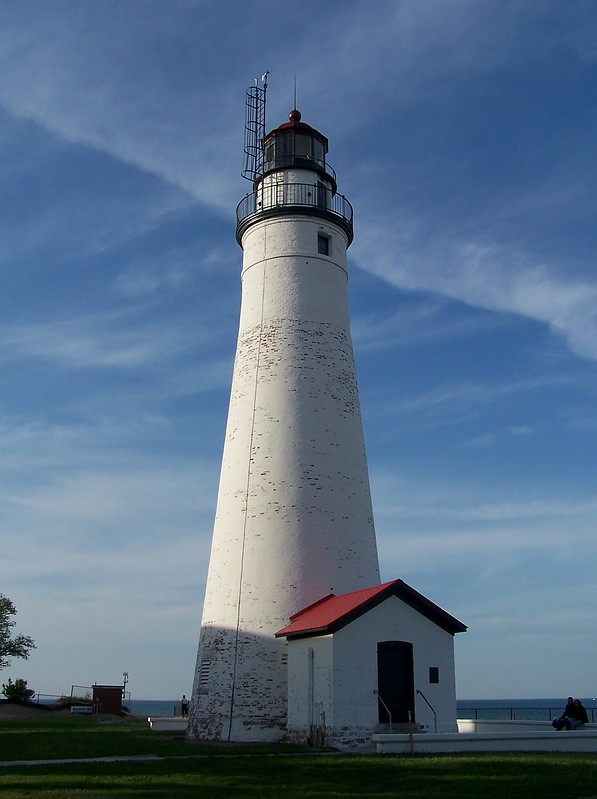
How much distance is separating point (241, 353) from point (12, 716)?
20514mm

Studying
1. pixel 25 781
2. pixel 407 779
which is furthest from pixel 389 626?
pixel 25 781

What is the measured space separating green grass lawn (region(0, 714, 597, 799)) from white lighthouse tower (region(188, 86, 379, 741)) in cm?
305

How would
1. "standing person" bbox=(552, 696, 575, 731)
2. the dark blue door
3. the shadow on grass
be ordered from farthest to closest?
"standing person" bbox=(552, 696, 575, 731) → the dark blue door → the shadow on grass

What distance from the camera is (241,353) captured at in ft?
78.0

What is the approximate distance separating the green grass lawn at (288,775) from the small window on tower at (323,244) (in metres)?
13.5

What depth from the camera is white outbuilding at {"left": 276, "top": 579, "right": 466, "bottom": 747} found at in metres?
17.9

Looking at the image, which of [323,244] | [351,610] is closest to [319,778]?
[351,610]

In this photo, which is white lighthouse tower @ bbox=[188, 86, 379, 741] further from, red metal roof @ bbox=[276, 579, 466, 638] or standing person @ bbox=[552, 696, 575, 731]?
standing person @ bbox=[552, 696, 575, 731]

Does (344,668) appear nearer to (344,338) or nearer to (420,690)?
(420,690)

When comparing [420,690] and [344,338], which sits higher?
[344,338]

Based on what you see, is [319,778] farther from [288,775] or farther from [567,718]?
[567,718]

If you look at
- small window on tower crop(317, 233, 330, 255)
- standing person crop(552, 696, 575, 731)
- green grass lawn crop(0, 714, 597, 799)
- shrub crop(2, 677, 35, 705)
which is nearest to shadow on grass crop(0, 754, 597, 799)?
green grass lawn crop(0, 714, 597, 799)

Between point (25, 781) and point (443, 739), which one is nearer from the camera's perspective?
point (25, 781)

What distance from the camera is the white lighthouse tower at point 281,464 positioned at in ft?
67.3
